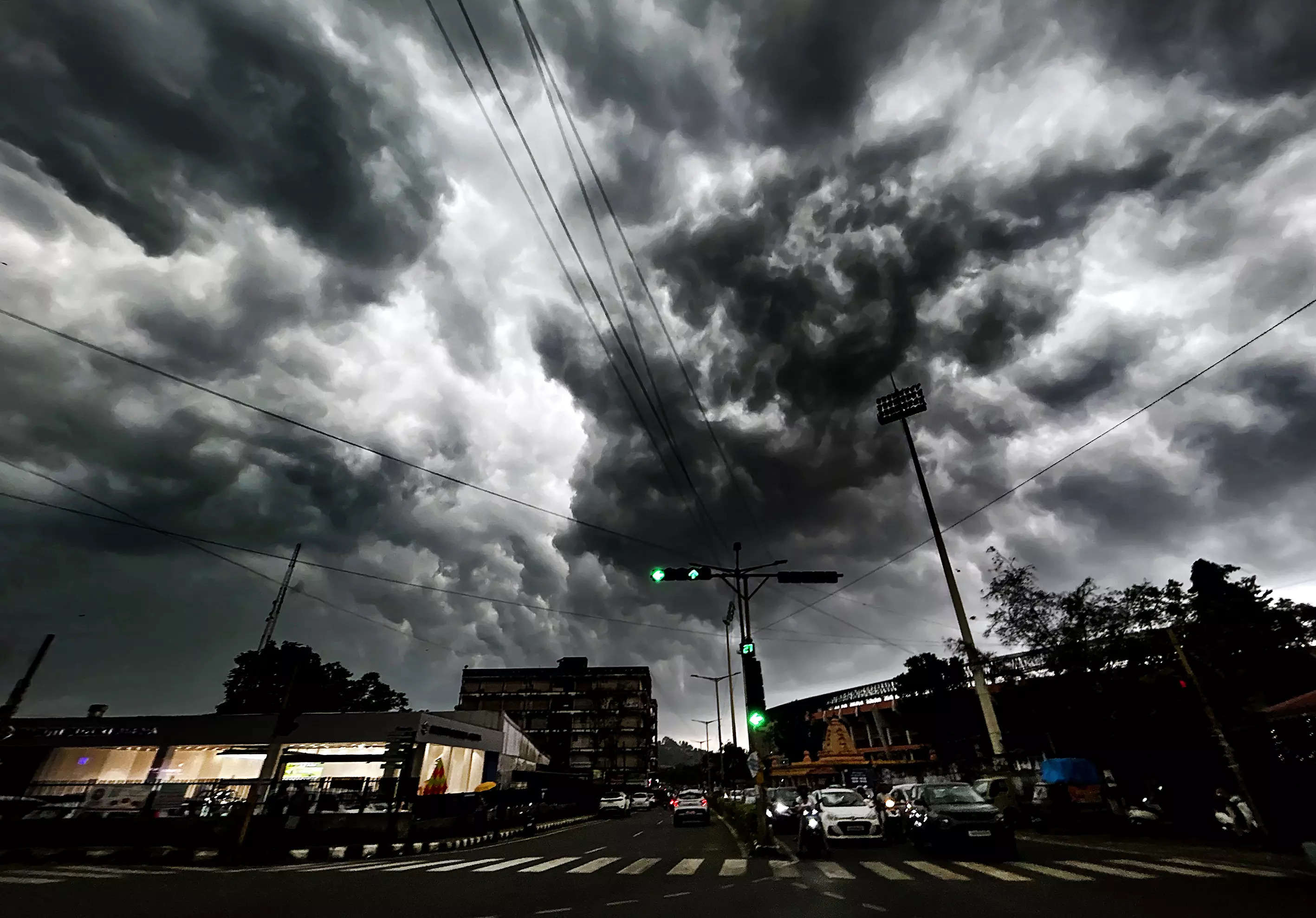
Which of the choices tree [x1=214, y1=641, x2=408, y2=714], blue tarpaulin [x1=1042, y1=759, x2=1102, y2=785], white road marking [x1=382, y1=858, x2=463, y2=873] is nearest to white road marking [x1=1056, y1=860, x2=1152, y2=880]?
blue tarpaulin [x1=1042, y1=759, x2=1102, y2=785]

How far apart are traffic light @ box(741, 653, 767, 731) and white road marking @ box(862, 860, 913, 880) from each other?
373 cm

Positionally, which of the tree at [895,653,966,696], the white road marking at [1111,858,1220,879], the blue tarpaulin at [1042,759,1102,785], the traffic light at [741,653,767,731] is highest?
the tree at [895,653,966,696]

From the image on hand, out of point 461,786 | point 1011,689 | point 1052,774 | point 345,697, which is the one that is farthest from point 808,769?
point 345,697

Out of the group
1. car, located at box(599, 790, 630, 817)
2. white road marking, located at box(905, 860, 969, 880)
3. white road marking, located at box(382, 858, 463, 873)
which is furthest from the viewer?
car, located at box(599, 790, 630, 817)

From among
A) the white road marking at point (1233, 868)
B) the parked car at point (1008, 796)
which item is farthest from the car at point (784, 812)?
the white road marking at point (1233, 868)

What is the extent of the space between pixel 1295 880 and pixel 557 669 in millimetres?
100522

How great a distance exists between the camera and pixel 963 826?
14422 mm

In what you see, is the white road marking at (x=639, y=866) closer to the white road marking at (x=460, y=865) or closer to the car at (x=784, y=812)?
the white road marking at (x=460, y=865)

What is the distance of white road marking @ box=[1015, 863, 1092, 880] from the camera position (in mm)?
10876

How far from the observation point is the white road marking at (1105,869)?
10836 mm

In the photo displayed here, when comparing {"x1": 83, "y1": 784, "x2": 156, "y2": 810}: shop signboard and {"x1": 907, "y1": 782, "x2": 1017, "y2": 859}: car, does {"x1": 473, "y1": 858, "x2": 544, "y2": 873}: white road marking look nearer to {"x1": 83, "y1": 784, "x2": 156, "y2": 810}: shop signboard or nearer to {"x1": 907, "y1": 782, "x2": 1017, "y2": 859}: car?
{"x1": 907, "y1": 782, "x2": 1017, "y2": 859}: car

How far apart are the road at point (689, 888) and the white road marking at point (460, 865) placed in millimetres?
104

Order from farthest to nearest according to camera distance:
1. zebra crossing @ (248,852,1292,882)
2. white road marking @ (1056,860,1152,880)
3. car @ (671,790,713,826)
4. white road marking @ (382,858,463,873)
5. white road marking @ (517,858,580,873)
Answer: car @ (671,790,713,826)
white road marking @ (382,858,463,873)
white road marking @ (517,858,580,873)
zebra crossing @ (248,852,1292,882)
white road marking @ (1056,860,1152,880)

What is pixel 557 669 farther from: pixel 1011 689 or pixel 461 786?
pixel 1011 689
